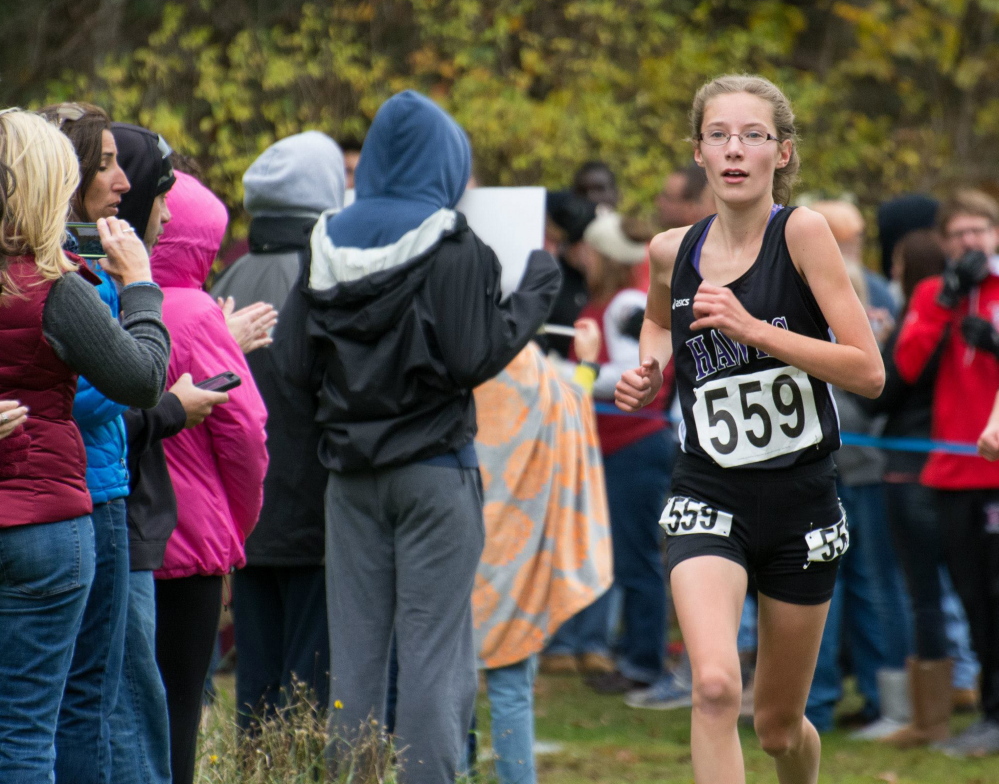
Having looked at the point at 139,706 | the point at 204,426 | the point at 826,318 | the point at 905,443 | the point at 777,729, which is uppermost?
the point at 826,318

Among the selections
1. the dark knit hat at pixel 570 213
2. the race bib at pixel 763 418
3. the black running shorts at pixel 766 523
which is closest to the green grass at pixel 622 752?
the black running shorts at pixel 766 523

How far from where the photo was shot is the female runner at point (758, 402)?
359 centimetres

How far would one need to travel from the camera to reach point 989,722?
19.8ft

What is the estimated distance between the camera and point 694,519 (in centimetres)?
375

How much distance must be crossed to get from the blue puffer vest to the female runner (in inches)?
53.3

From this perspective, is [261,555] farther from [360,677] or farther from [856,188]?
[856,188]

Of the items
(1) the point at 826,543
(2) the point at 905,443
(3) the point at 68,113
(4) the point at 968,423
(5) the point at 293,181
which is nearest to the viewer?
(3) the point at 68,113

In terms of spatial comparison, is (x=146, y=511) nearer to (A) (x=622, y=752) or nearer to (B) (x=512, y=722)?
(B) (x=512, y=722)

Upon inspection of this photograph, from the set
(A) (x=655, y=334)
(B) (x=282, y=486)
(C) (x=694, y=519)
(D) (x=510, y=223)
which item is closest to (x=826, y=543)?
(C) (x=694, y=519)

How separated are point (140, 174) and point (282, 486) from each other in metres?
1.33

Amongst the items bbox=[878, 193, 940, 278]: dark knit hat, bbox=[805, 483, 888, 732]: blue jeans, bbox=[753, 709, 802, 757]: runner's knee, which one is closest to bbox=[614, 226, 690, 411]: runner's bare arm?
bbox=[753, 709, 802, 757]: runner's knee

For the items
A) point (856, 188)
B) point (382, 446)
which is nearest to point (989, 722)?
point (382, 446)

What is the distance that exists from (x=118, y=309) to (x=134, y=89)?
563 centimetres

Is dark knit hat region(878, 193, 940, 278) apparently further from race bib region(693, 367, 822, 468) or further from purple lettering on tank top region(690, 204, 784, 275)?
race bib region(693, 367, 822, 468)
